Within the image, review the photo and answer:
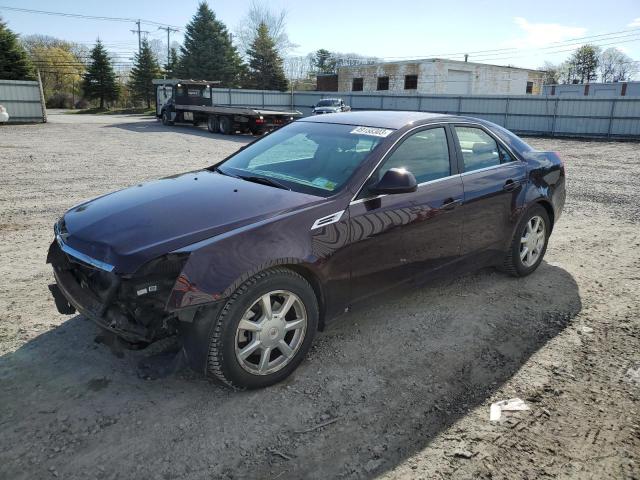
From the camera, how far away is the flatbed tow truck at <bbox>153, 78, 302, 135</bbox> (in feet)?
71.7

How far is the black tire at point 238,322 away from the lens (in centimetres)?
276

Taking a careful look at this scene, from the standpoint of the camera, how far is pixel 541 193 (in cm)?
494

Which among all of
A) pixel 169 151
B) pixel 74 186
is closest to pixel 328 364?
pixel 74 186

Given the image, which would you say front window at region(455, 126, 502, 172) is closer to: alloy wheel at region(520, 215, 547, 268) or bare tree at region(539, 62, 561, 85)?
alloy wheel at region(520, 215, 547, 268)

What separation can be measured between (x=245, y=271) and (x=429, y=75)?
1710 inches

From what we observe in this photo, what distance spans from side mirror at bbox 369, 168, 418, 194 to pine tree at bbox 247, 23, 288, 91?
53.8 metres

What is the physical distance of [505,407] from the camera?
2.98 meters

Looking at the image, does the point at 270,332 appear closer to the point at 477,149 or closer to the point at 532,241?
the point at 477,149

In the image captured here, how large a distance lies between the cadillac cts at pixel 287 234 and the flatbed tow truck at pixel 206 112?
53.0 ft

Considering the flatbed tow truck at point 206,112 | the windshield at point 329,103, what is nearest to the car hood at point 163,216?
the flatbed tow truck at point 206,112

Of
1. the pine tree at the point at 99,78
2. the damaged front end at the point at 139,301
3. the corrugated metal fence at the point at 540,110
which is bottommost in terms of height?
the damaged front end at the point at 139,301

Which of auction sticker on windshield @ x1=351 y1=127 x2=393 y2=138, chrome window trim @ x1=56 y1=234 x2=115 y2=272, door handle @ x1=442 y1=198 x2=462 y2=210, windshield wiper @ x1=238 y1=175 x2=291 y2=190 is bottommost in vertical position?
chrome window trim @ x1=56 y1=234 x2=115 y2=272

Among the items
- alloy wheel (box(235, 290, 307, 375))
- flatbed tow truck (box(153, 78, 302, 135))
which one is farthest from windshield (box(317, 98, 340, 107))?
alloy wheel (box(235, 290, 307, 375))

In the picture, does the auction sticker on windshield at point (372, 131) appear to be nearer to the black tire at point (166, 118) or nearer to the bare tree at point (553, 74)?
the black tire at point (166, 118)
